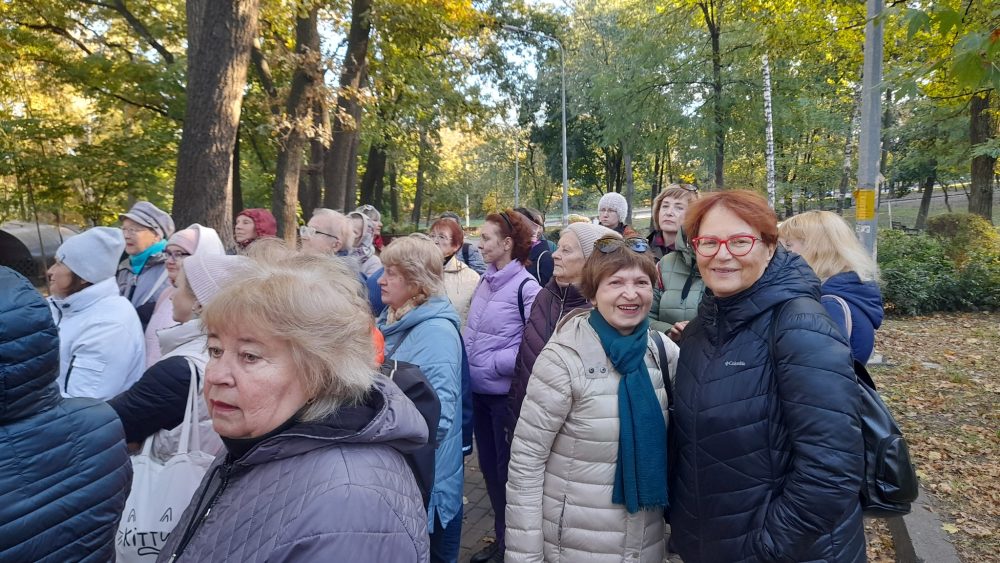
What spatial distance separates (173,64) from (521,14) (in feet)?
33.9

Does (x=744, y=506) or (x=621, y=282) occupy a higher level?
(x=621, y=282)

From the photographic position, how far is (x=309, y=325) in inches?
54.4

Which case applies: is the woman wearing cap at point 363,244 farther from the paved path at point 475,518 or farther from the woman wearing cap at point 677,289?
the woman wearing cap at point 677,289

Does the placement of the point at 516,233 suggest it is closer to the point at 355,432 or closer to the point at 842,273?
the point at 842,273

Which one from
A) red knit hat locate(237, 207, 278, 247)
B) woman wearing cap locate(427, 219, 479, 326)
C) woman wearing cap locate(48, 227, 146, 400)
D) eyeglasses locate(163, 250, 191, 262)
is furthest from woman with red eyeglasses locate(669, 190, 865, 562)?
red knit hat locate(237, 207, 278, 247)

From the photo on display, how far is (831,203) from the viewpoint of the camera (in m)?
41.1

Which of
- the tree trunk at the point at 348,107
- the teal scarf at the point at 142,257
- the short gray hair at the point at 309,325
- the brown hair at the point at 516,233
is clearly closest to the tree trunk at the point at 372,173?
the tree trunk at the point at 348,107

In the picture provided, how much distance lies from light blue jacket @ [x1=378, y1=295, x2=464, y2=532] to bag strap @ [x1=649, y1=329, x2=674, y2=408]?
94cm

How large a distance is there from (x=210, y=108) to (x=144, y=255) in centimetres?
206

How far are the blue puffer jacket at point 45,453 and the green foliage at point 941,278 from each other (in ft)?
41.9

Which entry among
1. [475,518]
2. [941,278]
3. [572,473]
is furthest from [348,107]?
[941,278]

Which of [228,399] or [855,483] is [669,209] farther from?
[228,399]

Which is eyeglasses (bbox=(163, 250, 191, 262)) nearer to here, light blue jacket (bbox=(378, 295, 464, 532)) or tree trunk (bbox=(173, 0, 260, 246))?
light blue jacket (bbox=(378, 295, 464, 532))

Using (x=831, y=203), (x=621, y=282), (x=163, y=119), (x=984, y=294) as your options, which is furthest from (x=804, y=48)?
(x=831, y=203)
